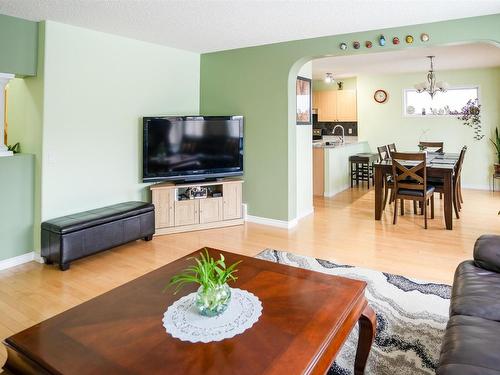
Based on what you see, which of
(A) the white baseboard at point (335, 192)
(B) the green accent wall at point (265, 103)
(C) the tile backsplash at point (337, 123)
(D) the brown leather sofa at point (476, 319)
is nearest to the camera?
(D) the brown leather sofa at point (476, 319)

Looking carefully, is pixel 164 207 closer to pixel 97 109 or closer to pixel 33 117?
pixel 97 109

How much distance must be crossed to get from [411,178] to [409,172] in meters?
0.21

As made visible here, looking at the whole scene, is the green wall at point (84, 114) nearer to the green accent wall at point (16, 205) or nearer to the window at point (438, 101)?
the green accent wall at point (16, 205)

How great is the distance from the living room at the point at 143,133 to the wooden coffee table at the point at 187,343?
569mm

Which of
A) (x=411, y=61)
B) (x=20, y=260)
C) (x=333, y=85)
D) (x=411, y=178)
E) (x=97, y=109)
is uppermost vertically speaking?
(x=333, y=85)

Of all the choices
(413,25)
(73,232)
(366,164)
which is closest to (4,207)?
(73,232)

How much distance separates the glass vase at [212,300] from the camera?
1.58 metres

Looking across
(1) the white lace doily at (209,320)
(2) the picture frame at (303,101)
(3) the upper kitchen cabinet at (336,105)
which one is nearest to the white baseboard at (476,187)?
(3) the upper kitchen cabinet at (336,105)

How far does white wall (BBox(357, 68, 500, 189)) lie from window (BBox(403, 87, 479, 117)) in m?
0.11

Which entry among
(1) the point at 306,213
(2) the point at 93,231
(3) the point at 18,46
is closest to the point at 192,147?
(2) the point at 93,231

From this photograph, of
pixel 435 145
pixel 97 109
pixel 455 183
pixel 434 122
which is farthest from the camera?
pixel 434 122

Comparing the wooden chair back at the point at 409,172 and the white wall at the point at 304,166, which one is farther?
the white wall at the point at 304,166

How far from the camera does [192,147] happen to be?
480 cm

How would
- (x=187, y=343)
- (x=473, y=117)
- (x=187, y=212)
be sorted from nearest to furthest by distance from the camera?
1. (x=187, y=343)
2. (x=187, y=212)
3. (x=473, y=117)
